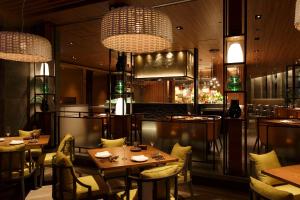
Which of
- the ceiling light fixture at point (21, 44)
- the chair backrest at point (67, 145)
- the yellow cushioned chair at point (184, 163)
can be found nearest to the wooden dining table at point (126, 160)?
the yellow cushioned chair at point (184, 163)

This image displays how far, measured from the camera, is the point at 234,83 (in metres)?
4.16

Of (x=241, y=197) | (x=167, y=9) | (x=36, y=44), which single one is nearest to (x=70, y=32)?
(x=167, y=9)

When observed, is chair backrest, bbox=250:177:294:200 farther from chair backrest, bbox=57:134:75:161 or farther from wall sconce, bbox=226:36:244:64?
chair backrest, bbox=57:134:75:161

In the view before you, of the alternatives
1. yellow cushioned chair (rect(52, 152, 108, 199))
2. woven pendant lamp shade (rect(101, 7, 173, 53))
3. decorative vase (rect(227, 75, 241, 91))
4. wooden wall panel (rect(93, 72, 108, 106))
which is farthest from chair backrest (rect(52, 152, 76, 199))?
wooden wall panel (rect(93, 72, 108, 106))

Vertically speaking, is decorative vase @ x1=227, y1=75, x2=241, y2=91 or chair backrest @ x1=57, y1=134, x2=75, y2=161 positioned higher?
decorative vase @ x1=227, y1=75, x2=241, y2=91

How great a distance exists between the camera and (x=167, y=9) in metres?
5.39

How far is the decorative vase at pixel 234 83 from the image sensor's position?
4141mm

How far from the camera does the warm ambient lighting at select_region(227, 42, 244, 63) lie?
Answer: 13.3 ft

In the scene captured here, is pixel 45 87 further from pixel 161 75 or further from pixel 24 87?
pixel 161 75

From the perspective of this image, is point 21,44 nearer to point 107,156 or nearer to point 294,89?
point 107,156

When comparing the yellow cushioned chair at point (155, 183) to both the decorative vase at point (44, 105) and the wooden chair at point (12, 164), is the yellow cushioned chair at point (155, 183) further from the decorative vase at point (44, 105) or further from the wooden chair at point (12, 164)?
Result: the decorative vase at point (44, 105)

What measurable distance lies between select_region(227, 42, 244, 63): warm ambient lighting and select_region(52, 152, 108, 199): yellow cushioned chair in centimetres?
280

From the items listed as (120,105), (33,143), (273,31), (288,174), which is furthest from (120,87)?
(273,31)

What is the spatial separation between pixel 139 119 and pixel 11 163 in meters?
3.25
